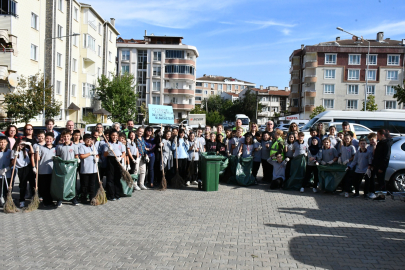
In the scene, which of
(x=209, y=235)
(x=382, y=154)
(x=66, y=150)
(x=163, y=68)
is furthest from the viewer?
(x=163, y=68)

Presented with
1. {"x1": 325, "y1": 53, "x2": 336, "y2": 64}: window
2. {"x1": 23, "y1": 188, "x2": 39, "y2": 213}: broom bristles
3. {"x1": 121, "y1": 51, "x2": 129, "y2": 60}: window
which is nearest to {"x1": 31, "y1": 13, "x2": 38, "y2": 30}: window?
{"x1": 23, "y1": 188, "x2": 39, "y2": 213}: broom bristles

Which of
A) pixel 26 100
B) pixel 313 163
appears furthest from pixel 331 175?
pixel 26 100

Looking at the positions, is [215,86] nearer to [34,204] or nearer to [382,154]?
[382,154]

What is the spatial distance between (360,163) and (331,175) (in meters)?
0.85

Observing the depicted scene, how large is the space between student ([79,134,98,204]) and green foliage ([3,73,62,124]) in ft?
62.7

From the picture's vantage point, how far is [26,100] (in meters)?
26.7

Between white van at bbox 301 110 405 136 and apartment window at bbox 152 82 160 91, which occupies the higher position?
apartment window at bbox 152 82 160 91

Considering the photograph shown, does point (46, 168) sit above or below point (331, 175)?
above

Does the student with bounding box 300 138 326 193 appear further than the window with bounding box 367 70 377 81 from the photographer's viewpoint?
No

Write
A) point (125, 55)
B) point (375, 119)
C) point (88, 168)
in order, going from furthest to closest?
point (125, 55)
point (375, 119)
point (88, 168)

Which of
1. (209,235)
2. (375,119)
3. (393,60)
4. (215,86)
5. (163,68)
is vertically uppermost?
(215,86)

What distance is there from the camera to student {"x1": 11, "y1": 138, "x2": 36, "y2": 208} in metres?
8.71

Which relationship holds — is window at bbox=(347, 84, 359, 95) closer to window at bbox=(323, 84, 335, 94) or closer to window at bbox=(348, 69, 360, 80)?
window at bbox=(348, 69, 360, 80)

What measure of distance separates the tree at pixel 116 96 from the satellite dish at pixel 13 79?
17877 millimetres
